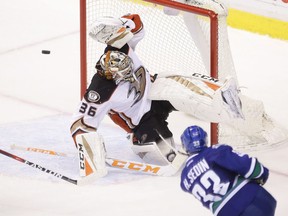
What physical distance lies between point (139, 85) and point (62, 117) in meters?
1.00

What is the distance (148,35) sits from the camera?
6961 mm

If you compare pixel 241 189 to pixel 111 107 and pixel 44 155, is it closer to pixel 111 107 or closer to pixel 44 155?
pixel 111 107

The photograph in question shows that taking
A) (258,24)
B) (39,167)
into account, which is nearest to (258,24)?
(258,24)

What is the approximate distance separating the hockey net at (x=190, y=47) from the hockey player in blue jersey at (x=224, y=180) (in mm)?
1310

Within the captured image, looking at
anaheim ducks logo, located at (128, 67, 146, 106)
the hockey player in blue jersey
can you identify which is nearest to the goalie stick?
anaheim ducks logo, located at (128, 67, 146, 106)

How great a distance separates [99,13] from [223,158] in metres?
2.33

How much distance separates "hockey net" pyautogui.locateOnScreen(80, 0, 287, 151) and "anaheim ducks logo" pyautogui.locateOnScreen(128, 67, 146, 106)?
222 millimetres

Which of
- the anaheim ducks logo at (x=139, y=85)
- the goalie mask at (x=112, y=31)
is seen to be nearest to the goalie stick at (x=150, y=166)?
the anaheim ducks logo at (x=139, y=85)

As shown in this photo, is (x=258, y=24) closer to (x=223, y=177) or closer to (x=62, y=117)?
(x=62, y=117)

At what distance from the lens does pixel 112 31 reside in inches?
225

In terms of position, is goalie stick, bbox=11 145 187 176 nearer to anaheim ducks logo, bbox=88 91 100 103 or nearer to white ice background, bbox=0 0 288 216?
white ice background, bbox=0 0 288 216

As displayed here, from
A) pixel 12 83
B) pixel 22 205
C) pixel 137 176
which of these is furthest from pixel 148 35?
pixel 22 205

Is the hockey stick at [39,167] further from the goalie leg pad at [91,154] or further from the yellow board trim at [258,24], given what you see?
the yellow board trim at [258,24]

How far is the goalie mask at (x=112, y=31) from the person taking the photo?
18.7 feet
